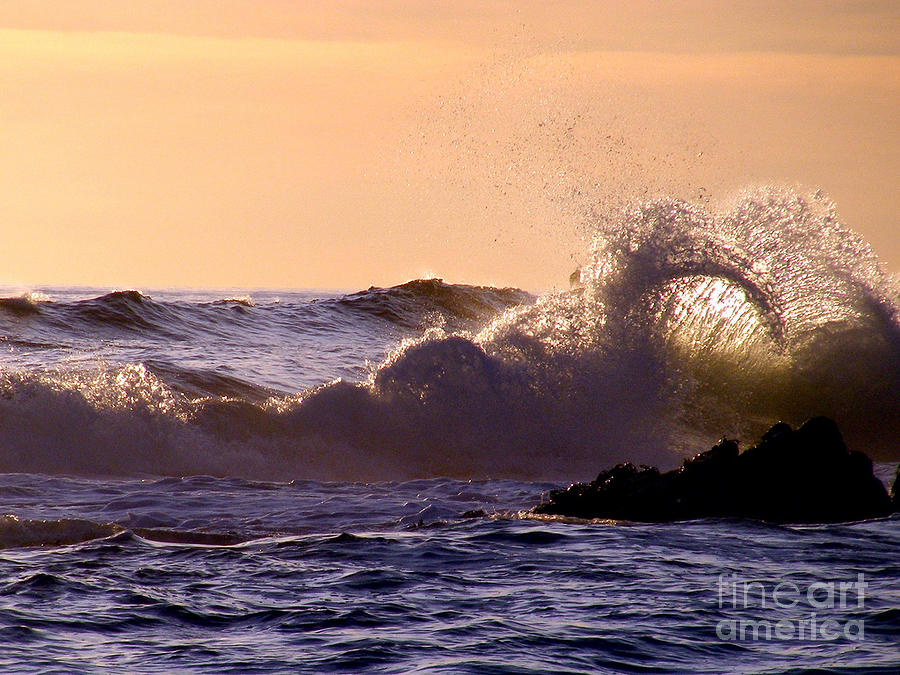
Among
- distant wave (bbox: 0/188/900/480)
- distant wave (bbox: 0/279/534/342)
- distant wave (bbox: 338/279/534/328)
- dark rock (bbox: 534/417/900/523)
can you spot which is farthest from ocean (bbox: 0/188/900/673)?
distant wave (bbox: 338/279/534/328)

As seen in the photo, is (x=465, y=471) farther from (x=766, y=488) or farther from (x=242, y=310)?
(x=242, y=310)

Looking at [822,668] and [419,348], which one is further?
[419,348]

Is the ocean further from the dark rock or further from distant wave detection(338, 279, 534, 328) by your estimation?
distant wave detection(338, 279, 534, 328)

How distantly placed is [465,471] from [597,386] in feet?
8.05

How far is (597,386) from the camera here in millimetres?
13477

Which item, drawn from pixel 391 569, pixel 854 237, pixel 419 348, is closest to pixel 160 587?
pixel 391 569

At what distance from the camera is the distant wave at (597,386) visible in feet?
39.1

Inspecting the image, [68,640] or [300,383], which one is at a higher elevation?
[300,383]

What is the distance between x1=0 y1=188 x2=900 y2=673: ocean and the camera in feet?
17.0

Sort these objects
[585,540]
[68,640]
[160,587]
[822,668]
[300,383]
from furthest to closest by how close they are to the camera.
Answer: [300,383] → [585,540] → [160,587] → [68,640] → [822,668]

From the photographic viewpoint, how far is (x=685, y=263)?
14625 mm

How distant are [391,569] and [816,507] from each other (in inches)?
150

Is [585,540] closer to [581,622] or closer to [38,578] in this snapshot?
[581,622]

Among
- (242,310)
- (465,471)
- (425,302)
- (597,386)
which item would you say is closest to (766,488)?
(465,471)
